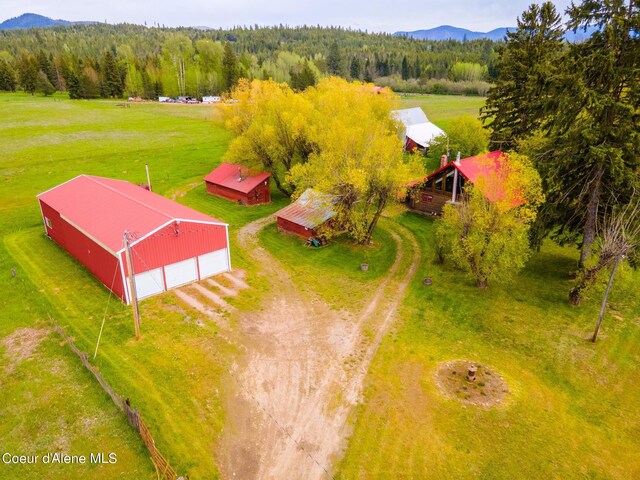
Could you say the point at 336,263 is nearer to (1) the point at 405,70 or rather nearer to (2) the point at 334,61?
(2) the point at 334,61

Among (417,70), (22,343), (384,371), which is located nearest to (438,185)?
(384,371)

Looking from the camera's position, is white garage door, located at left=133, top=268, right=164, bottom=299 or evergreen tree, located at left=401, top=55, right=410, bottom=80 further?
evergreen tree, located at left=401, top=55, right=410, bottom=80

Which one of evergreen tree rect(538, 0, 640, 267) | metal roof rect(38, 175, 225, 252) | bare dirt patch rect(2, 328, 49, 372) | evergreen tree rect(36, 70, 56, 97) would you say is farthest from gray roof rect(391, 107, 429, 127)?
evergreen tree rect(36, 70, 56, 97)

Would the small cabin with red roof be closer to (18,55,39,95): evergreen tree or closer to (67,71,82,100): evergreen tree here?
(67,71,82,100): evergreen tree

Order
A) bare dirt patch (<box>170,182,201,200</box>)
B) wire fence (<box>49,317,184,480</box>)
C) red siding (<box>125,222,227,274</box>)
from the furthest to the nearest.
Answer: bare dirt patch (<box>170,182,201,200</box>) → red siding (<box>125,222,227,274</box>) → wire fence (<box>49,317,184,480</box>)

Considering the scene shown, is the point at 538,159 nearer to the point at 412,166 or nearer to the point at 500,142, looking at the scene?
the point at 412,166

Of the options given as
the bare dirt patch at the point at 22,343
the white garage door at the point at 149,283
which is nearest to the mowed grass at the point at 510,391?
the white garage door at the point at 149,283

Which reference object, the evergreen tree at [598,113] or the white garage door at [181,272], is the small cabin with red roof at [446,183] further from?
the white garage door at [181,272]
